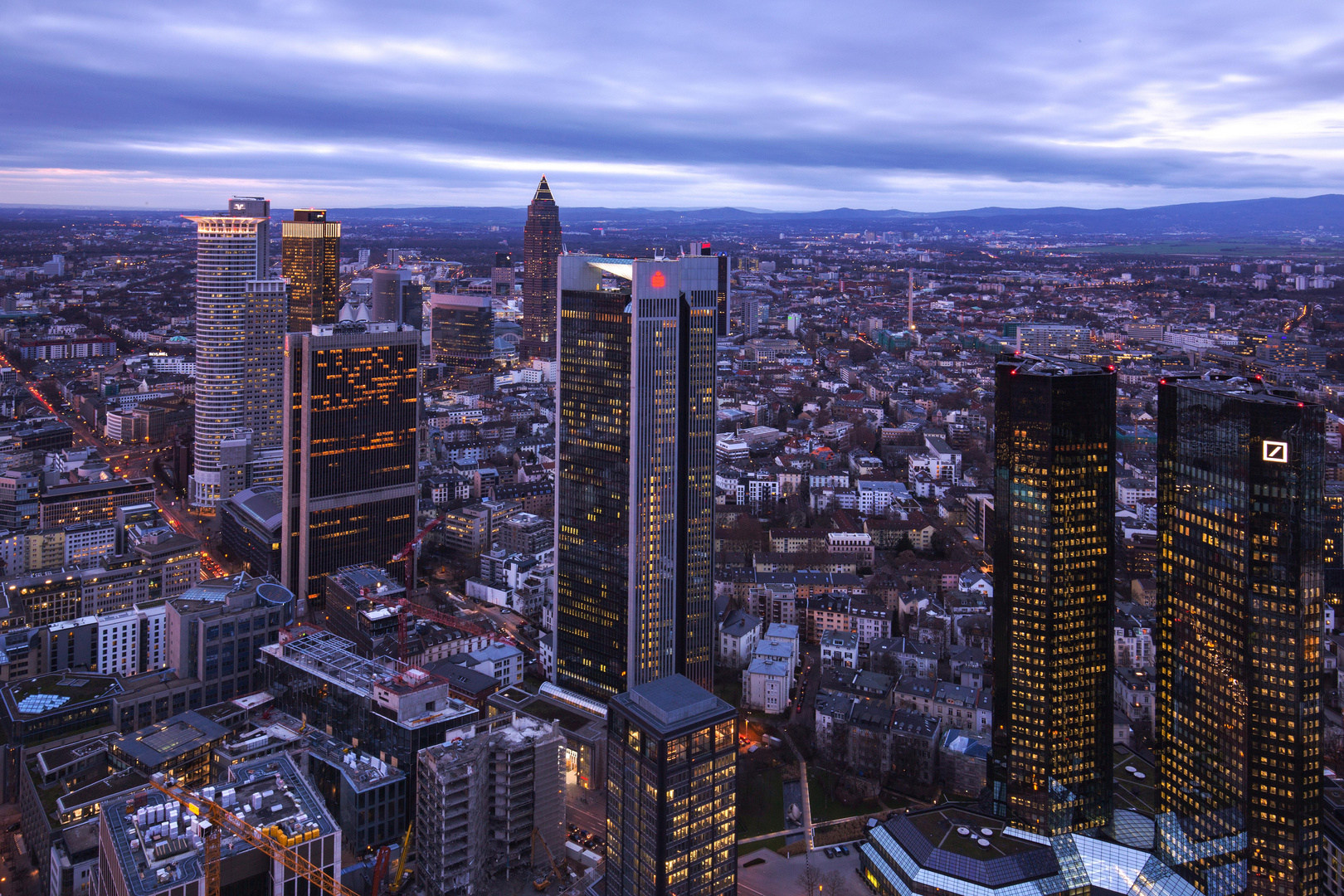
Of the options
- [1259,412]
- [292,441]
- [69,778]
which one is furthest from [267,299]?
[1259,412]

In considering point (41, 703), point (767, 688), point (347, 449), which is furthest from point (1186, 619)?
point (347, 449)

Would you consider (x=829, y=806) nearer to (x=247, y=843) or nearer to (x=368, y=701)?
(x=368, y=701)

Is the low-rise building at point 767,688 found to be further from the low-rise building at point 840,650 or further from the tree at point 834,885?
the tree at point 834,885

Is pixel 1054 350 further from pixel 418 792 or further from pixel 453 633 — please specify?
pixel 418 792

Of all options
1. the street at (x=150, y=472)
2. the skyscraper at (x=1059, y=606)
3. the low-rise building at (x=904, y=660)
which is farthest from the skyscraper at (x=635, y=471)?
the street at (x=150, y=472)

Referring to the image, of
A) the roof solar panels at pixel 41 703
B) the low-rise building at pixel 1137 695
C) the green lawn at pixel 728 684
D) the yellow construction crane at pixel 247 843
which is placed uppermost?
the yellow construction crane at pixel 247 843

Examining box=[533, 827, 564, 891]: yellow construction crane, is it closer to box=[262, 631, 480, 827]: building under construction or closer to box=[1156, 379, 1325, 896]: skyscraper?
box=[262, 631, 480, 827]: building under construction
